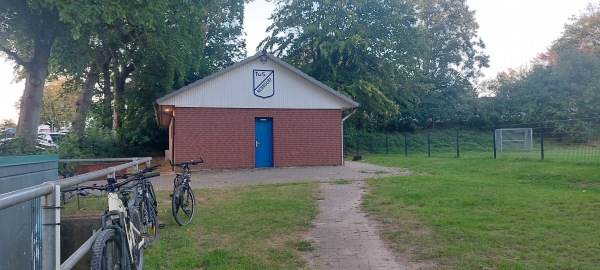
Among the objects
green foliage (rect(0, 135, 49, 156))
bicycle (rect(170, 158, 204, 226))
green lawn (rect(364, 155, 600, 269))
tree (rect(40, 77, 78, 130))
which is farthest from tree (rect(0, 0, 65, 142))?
tree (rect(40, 77, 78, 130))

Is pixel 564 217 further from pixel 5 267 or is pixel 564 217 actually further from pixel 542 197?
pixel 5 267

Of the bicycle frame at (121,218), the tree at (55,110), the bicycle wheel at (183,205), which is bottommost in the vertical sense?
the bicycle wheel at (183,205)

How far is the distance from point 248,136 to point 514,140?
13628mm

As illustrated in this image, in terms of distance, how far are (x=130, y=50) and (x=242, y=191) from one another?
621 inches

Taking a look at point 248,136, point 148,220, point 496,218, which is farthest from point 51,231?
point 248,136

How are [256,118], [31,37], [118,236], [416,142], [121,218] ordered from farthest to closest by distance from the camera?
1. [416,142]
2. [256,118]
3. [31,37]
4. [121,218]
5. [118,236]

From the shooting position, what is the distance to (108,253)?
149 inches

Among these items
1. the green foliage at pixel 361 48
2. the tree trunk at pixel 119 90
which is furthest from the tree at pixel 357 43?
the tree trunk at pixel 119 90

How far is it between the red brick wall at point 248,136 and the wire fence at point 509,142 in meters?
5.91

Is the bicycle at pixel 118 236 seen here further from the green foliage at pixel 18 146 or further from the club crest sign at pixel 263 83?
the club crest sign at pixel 263 83

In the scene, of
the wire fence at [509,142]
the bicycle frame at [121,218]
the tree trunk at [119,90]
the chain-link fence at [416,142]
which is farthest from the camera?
the chain-link fence at [416,142]

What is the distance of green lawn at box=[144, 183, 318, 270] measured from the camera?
5.41 m

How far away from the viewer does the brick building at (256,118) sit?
18906 millimetres

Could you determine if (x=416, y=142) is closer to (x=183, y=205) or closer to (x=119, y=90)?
(x=119, y=90)
